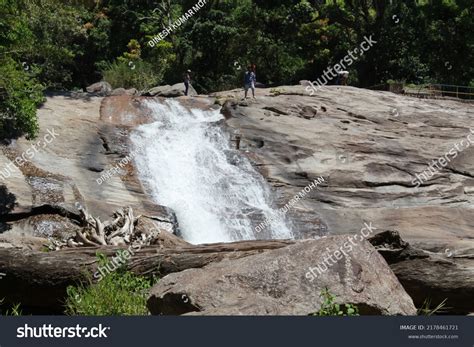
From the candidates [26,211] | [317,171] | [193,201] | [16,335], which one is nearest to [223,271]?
[16,335]

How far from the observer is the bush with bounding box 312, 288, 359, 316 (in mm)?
8648

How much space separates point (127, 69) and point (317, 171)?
17.6 meters

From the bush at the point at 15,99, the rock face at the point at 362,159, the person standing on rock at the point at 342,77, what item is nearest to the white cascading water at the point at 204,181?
the rock face at the point at 362,159

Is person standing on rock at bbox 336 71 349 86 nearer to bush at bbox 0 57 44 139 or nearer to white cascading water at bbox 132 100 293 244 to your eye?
white cascading water at bbox 132 100 293 244

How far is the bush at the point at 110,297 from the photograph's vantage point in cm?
945

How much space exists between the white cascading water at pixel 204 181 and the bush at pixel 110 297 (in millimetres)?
8826

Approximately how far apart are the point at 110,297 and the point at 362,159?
14769 millimetres

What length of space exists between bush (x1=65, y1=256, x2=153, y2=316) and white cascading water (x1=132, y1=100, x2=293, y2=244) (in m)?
8.83

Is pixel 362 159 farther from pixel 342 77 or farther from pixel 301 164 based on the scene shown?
pixel 342 77

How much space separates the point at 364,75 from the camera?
37.3 m

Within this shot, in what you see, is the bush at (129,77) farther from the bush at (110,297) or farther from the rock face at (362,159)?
the bush at (110,297)

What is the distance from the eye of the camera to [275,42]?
38656 millimetres

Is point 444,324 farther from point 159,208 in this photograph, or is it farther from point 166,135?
point 166,135

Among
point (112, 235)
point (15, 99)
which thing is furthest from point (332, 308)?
point (15, 99)
